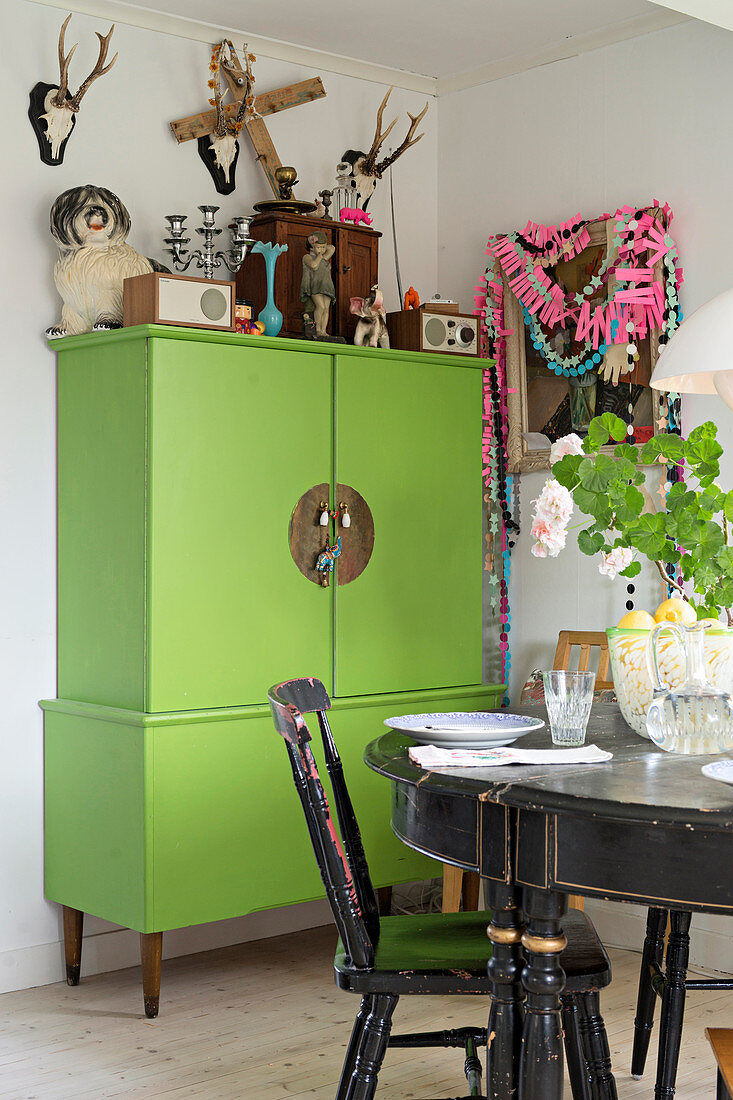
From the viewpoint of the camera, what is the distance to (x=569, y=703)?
6.71ft

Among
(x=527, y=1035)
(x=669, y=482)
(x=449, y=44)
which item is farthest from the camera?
(x=449, y=44)

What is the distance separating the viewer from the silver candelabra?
11.4 feet

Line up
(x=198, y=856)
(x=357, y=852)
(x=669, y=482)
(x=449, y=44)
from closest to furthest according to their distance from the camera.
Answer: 1. (x=357, y=852)
2. (x=198, y=856)
3. (x=669, y=482)
4. (x=449, y=44)

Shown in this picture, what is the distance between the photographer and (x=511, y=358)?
13.4 feet

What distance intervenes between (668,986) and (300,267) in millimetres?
2264

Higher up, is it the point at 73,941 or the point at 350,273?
the point at 350,273

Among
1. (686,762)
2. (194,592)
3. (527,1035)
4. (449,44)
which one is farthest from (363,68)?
(527,1035)

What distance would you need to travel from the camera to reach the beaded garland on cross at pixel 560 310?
3.65 m

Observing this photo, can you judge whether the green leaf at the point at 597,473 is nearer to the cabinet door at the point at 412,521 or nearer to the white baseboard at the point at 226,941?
the cabinet door at the point at 412,521

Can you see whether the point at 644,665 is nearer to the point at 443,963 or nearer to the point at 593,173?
the point at 443,963

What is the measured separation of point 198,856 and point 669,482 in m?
1.75

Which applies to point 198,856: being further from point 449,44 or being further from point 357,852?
point 449,44

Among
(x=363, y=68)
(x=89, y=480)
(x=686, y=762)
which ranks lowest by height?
(x=686, y=762)

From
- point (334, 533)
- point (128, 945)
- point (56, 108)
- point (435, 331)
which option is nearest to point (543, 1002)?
point (334, 533)
